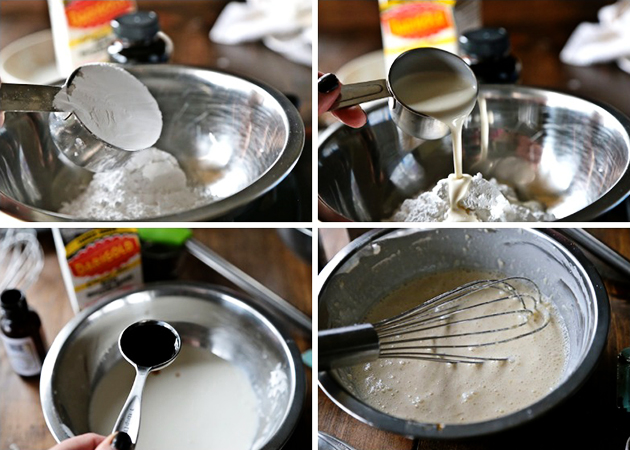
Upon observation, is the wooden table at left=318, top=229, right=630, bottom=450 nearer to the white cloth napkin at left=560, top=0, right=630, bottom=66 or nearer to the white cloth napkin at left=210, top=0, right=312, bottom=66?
the white cloth napkin at left=560, top=0, right=630, bottom=66

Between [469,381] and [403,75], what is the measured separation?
0.33 metres

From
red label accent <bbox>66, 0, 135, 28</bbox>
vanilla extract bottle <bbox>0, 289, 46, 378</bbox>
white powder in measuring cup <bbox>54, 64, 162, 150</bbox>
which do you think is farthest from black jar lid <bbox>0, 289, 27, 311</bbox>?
red label accent <bbox>66, 0, 135, 28</bbox>

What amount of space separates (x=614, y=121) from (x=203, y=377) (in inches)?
22.1

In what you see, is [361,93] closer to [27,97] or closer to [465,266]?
[465,266]

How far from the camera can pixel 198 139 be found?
3.26ft

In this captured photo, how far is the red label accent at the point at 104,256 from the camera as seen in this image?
0.94 metres

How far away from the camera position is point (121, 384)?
878mm

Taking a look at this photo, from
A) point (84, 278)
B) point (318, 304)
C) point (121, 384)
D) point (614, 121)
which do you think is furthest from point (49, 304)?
point (614, 121)

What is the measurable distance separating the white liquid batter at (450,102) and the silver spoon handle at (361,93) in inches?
0.6

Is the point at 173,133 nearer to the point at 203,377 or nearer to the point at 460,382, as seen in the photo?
the point at 203,377

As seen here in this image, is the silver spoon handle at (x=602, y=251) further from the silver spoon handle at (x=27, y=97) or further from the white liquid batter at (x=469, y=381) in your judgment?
the silver spoon handle at (x=27, y=97)

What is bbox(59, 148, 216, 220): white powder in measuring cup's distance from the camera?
862 millimetres

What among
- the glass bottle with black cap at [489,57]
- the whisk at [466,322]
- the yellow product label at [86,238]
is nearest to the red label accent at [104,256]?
the yellow product label at [86,238]

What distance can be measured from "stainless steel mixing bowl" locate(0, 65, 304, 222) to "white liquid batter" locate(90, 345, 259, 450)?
21 centimetres
